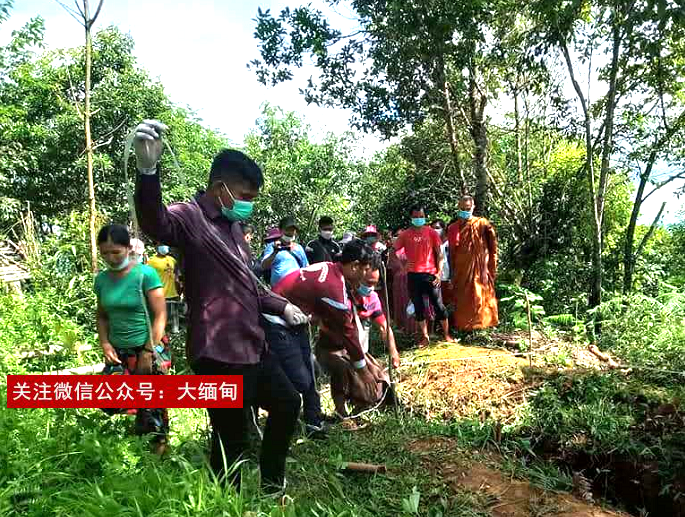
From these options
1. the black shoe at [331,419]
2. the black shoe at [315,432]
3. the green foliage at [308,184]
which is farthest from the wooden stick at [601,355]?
the green foliage at [308,184]

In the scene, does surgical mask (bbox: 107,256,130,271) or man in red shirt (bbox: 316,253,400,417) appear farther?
man in red shirt (bbox: 316,253,400,417)

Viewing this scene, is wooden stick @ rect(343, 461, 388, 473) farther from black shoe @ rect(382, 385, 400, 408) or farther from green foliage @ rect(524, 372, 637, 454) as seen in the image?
green foliage @ rect(524, 372, 637, 454)

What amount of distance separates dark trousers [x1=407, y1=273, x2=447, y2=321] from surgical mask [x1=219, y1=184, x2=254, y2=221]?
4.13 metres

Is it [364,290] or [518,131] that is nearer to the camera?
[364,290]

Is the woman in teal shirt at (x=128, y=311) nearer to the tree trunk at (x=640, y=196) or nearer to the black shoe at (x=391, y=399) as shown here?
the black shoe at (x=391, y=399)

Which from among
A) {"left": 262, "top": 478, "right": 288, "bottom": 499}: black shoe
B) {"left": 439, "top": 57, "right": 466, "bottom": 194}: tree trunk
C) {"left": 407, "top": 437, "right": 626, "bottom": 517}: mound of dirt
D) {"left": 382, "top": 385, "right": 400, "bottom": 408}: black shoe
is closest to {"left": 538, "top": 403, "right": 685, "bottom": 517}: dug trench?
{"left": 407, "top": 437, "right": 626, "bottom": 517}: mound of dirt

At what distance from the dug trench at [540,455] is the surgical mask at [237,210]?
1.80 m

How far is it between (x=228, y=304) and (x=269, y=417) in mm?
599

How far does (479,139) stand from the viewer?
8.31 metres

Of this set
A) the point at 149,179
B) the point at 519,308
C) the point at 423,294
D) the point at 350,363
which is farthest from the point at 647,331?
the point at 149,179

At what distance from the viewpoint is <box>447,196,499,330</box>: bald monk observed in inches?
257

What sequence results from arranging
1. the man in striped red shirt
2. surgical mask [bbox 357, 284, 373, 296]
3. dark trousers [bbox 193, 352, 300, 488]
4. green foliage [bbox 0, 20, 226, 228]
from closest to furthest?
dark trousers [bbox 193, 352, 300, 488] < the man in striped red shirt < surgical mask [bbox 357, 284, 373, 296] < green foliage [bbox 0, 20, 226, 228]

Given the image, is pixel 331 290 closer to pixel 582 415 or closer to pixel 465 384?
pixel 465 384

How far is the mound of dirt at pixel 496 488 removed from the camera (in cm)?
275
